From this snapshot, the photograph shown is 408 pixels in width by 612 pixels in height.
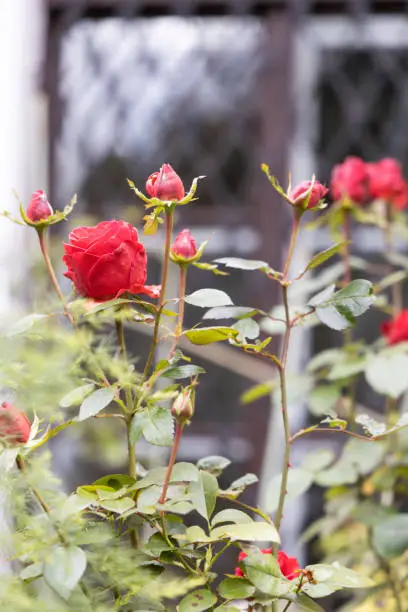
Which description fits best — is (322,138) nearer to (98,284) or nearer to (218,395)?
(218,395)

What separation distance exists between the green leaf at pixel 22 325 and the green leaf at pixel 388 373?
0.47m

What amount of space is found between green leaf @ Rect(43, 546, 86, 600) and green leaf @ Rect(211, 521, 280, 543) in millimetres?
109

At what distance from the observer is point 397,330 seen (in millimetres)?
980

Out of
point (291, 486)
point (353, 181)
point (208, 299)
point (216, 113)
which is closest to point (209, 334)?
point (208, 299)

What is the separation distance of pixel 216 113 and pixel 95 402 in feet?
5.40

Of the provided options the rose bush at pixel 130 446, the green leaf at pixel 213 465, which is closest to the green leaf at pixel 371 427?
the rose bush at pixel 130 446

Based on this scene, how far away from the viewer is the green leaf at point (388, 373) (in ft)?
2.74

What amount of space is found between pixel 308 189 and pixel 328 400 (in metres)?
0.50

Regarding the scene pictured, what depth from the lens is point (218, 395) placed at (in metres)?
1.93

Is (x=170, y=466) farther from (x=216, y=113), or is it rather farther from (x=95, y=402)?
(x=216, y=113)

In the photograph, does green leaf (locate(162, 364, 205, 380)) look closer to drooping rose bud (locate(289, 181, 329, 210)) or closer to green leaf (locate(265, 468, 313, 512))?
drooping rose bud (locate(289, 181, 329, 210))

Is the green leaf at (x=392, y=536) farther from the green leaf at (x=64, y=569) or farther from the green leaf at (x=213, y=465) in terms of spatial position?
the green leaf at (x=64, y=569)

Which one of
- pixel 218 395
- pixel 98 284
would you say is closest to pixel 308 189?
pixel 98 284

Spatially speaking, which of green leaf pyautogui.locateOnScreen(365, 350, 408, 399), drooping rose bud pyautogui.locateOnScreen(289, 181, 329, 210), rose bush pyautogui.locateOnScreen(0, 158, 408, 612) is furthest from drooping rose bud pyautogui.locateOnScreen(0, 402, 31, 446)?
green leaf pyautogui.locateOnScreen(365, 350, 408, 399)
